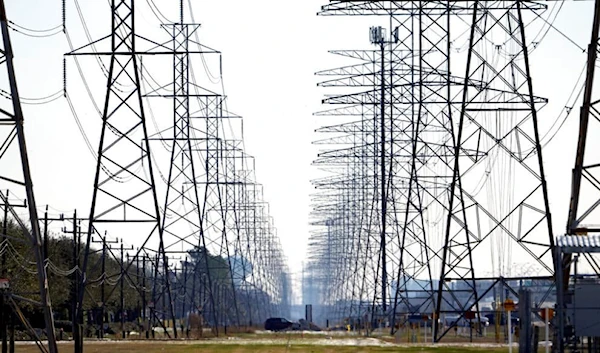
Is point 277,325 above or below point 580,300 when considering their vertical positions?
below

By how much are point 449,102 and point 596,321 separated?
891 inches

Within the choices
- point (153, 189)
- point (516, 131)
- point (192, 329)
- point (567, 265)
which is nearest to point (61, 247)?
point (192, 329)

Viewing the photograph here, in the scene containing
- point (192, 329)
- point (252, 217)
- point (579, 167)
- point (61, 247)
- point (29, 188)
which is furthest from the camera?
point (252, 217)

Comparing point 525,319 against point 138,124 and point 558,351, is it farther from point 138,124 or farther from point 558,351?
point 138,124

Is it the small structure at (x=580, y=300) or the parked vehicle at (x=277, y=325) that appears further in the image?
the parked vehicle at (x=277, y=325)

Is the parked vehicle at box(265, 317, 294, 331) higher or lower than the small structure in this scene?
lower

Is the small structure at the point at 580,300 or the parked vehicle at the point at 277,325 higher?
the small structure at the point at 580,300

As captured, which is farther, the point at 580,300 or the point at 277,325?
the point at 277,325

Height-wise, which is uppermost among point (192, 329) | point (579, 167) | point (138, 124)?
point (138, 124)

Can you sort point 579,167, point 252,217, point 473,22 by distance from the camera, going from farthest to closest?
point 252,217 < point 473,22 < point 579,167

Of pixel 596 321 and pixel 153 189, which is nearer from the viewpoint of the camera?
pixel 596 321

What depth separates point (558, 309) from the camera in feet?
112

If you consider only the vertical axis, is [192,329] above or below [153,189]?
below

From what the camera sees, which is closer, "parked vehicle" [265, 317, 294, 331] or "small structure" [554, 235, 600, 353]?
"small structure" [554, 235, 600, 353]
